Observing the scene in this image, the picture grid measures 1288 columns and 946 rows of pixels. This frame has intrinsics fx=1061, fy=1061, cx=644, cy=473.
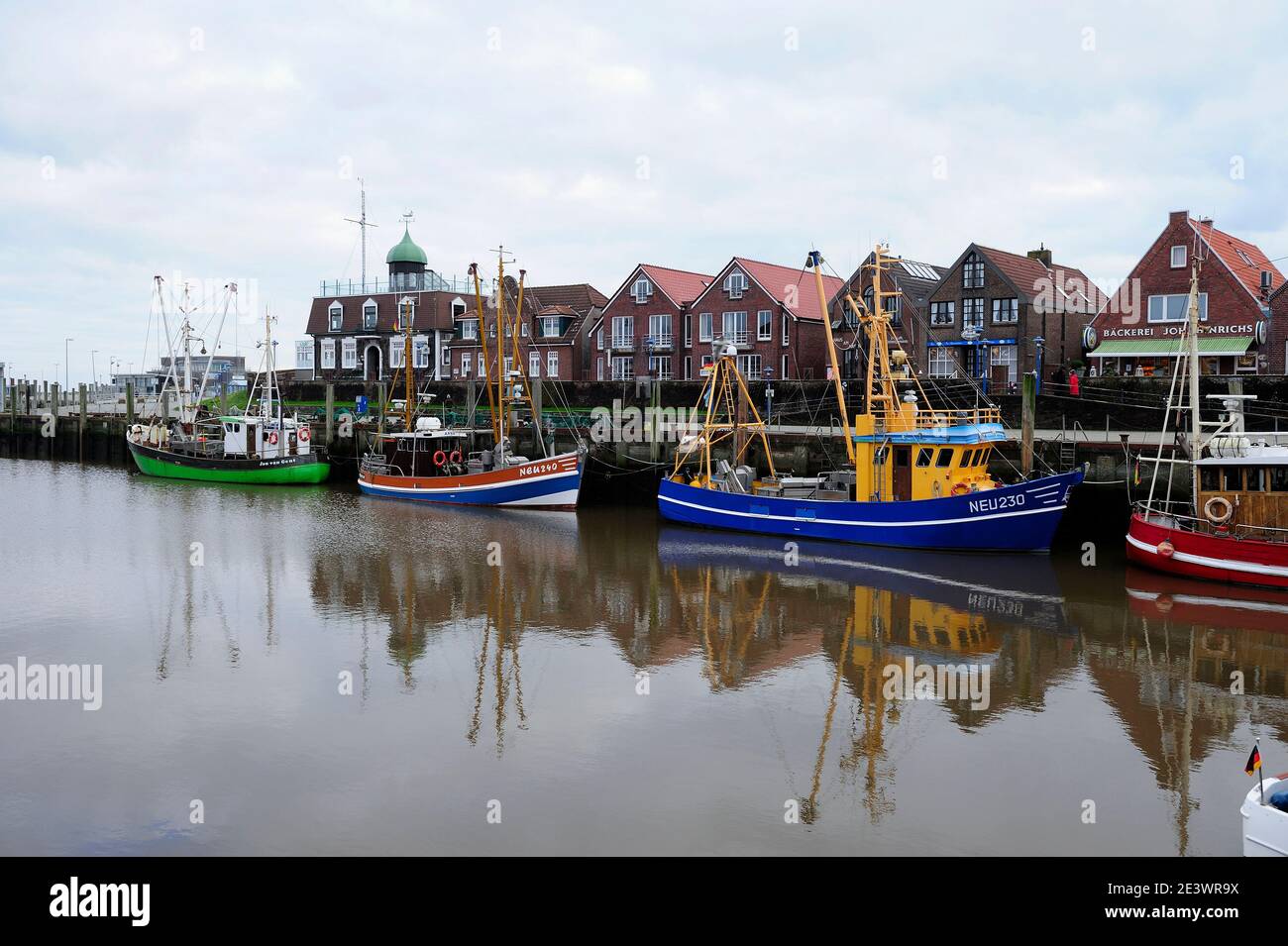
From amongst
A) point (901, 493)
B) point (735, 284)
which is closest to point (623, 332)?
point (735, 284)

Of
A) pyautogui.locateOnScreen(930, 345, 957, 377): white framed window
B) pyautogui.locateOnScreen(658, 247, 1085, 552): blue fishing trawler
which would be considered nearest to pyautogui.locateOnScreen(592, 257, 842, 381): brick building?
pyautogui.locateOnScreen(930, 345, 957, 377): white framed window

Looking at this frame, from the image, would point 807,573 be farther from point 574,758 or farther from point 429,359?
point 429,359

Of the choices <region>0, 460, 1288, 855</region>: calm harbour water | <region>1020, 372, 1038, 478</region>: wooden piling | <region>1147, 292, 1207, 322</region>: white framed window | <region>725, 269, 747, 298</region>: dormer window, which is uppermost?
<region>725, 269, 747, 298</region>: dormer window

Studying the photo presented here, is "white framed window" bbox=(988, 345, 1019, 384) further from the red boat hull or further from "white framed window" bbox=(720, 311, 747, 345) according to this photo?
the red boat hull

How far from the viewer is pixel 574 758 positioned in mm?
14414

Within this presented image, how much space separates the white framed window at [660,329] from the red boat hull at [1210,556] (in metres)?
37.3

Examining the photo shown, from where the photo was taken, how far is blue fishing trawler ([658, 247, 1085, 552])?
29.2m

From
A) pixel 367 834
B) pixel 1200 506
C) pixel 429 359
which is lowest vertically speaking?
pixel 367 834

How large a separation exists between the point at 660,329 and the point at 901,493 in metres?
32.4

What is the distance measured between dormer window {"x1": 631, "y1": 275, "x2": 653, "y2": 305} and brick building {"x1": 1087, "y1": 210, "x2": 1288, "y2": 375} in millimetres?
Answer: 24803

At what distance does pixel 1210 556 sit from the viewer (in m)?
25.3

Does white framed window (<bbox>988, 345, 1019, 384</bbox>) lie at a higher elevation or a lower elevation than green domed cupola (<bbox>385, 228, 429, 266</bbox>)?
lower

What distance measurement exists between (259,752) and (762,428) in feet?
78.4
